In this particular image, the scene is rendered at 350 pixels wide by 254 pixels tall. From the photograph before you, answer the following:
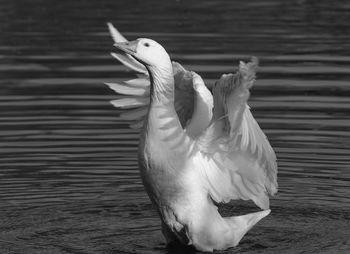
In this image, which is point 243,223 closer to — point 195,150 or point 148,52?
point 195,150

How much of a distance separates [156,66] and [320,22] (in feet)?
35.2

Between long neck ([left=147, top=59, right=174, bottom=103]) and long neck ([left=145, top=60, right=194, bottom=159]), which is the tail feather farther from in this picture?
long neck ([left=147, top=59, right=174, bottom=103])

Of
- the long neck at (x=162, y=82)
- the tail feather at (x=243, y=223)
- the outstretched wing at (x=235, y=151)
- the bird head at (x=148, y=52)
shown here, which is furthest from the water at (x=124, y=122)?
the bird head at (x=148, y=52)

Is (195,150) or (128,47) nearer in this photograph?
(128,47)

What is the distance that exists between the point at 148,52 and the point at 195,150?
104cm

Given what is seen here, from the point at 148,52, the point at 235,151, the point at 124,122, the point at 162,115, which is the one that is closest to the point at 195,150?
the point at 235,151

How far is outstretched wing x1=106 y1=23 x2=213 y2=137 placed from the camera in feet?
38.4

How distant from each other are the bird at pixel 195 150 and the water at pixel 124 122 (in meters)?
0.33

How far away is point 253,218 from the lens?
11.7 meters

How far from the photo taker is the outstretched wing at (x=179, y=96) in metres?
11.7

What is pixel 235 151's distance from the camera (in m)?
11.4

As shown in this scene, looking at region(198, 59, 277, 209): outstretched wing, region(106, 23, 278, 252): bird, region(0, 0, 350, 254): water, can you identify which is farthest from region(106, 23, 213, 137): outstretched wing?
region(0, 0, 350, 254): water

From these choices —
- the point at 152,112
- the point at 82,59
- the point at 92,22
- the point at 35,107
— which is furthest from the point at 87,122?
the point at 92,22

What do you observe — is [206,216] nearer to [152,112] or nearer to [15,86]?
[152,112]
